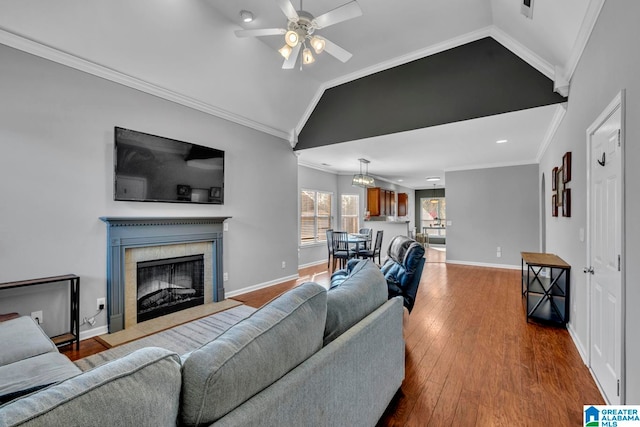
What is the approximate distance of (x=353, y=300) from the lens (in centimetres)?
160

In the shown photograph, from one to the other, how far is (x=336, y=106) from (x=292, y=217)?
2191 mm

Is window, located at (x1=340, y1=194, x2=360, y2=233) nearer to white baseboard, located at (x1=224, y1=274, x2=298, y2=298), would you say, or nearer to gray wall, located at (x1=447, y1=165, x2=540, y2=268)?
gray wall, located at (x1=447, y1=165, x2=540, y2=268)

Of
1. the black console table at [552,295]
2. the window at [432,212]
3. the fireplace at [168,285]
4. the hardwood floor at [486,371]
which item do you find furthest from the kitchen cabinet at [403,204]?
the fireplace at [168,285]

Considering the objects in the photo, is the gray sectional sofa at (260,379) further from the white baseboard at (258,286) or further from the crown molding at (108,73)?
the crown molding at (108,73)

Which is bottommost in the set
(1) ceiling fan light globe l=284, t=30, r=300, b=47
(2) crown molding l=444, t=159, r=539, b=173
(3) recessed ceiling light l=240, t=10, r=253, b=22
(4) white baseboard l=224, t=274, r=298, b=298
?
Answer: (4) white baseboard l=224, t=274, r=298, b=298

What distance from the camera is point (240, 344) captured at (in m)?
0.93

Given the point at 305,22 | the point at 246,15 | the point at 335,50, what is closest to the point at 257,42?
the point at 246,15

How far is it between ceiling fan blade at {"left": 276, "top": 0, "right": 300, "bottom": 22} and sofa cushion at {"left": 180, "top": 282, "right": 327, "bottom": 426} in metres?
2.24

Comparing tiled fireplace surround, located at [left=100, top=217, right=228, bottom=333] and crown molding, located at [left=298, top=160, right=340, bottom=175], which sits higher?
crown molding, located at [left=298, top=160, right=340, bottom=175]

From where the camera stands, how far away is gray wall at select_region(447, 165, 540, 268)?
21.0 feet

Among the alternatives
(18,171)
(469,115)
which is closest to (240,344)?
(18,171)

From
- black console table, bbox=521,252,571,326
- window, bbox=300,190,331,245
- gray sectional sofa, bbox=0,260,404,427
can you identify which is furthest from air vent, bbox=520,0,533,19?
window, bbox=300,190,331,245

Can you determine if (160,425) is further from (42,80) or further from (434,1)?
(434,1)

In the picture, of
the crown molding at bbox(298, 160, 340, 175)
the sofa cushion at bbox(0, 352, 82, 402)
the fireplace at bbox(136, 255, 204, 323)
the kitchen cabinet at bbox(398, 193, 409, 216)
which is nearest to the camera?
the sofa cushion at bbox(0, 352, 82, 402)
